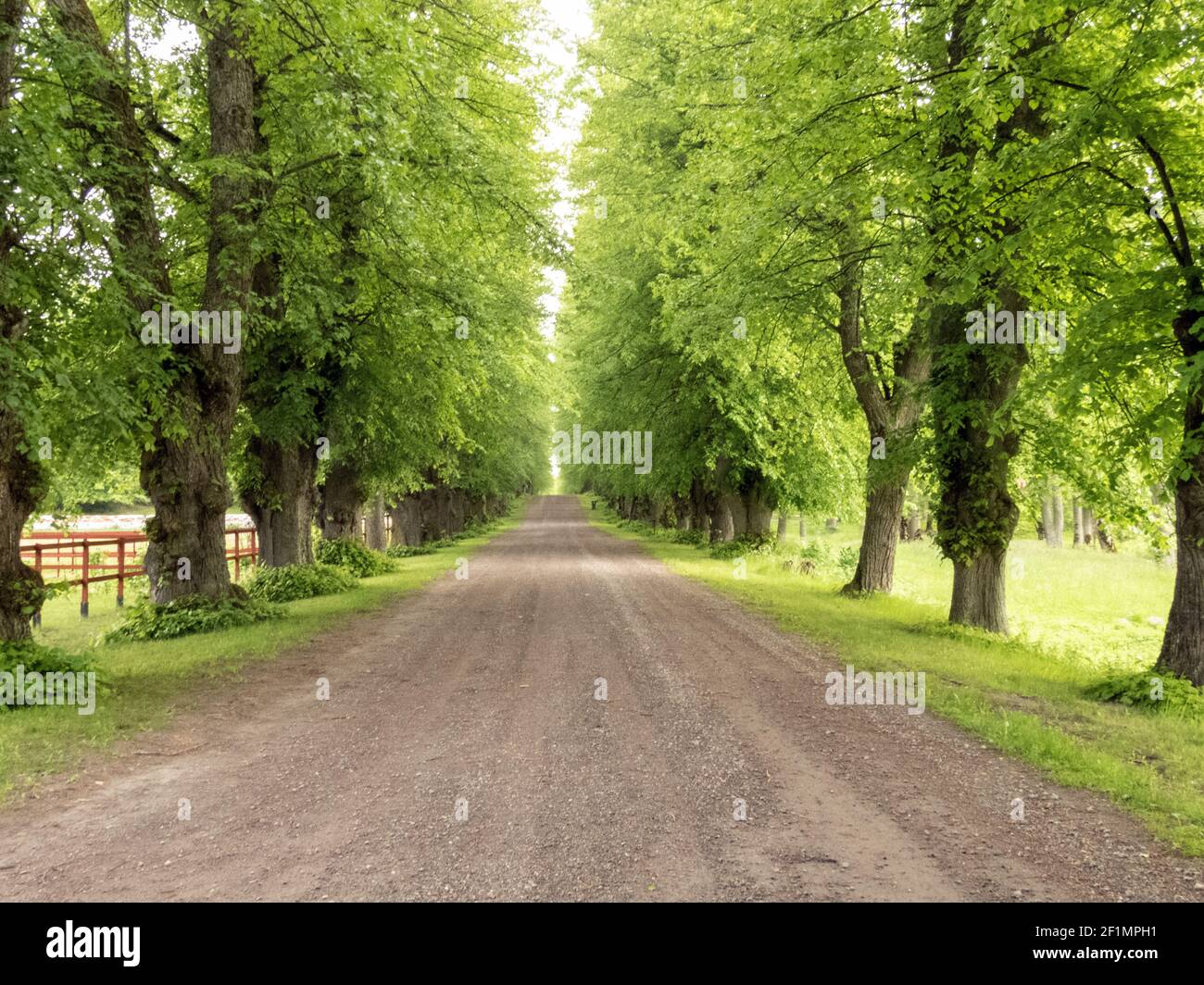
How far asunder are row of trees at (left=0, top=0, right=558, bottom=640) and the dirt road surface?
11.7ft

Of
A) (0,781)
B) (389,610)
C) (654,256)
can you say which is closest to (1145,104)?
(0,781)

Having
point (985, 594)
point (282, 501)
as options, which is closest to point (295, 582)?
point (282, 501)

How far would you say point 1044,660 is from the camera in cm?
1035

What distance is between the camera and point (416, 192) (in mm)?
11672

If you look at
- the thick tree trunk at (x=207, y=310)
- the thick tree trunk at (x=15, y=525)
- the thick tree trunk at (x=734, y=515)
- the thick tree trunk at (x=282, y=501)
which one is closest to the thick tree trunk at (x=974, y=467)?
the thick tree trunk at (x=207, y=310)

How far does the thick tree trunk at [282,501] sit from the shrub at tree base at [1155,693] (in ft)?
50.6

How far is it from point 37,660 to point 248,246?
21.9 feet

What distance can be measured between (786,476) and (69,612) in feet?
64.4

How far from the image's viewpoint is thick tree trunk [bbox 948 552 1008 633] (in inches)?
482

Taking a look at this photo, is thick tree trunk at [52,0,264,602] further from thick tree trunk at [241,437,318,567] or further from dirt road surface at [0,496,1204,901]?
thick tree trunk at [241,437,318,567]

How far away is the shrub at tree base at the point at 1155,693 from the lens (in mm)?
7656

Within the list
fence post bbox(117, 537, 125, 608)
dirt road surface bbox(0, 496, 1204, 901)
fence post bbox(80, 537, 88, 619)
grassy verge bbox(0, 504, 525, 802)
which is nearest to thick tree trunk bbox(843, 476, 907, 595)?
dirt road surface bbox(0, 496, 1204, 901)
